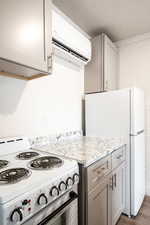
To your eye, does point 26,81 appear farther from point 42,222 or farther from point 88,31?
point 88,31

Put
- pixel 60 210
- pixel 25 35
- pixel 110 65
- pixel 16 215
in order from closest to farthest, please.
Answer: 1. pixel 16 215
2. pixel 60 210
3. pixel 25 35
4. pixel 110 65

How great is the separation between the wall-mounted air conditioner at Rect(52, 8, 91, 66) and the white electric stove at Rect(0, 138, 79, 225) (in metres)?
1.19

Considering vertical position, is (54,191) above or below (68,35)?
below

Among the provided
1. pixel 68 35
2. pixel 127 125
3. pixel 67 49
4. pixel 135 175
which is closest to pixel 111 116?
pixel 127 125

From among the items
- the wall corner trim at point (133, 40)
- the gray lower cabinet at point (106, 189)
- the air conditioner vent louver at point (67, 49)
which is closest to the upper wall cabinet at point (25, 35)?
the air conditioner vent louver at point (67, 49)

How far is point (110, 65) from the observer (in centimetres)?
229

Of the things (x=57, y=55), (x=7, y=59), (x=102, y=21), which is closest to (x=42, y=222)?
(x=7, y=59)

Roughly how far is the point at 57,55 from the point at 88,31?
2.62ft

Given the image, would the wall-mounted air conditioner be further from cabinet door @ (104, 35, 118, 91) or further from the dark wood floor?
the dark wood floor

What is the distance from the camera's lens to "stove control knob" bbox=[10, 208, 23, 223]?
0.63 metres

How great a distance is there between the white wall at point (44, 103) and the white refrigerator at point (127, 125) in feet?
1.10

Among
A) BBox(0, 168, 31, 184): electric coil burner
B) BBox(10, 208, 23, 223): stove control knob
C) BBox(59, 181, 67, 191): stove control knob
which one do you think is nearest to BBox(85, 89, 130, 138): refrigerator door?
BBox(59, 181, 67, 191): stove control knob

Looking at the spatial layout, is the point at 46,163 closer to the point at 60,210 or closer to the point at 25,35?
the point at 60,210

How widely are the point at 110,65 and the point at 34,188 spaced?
2.06m
